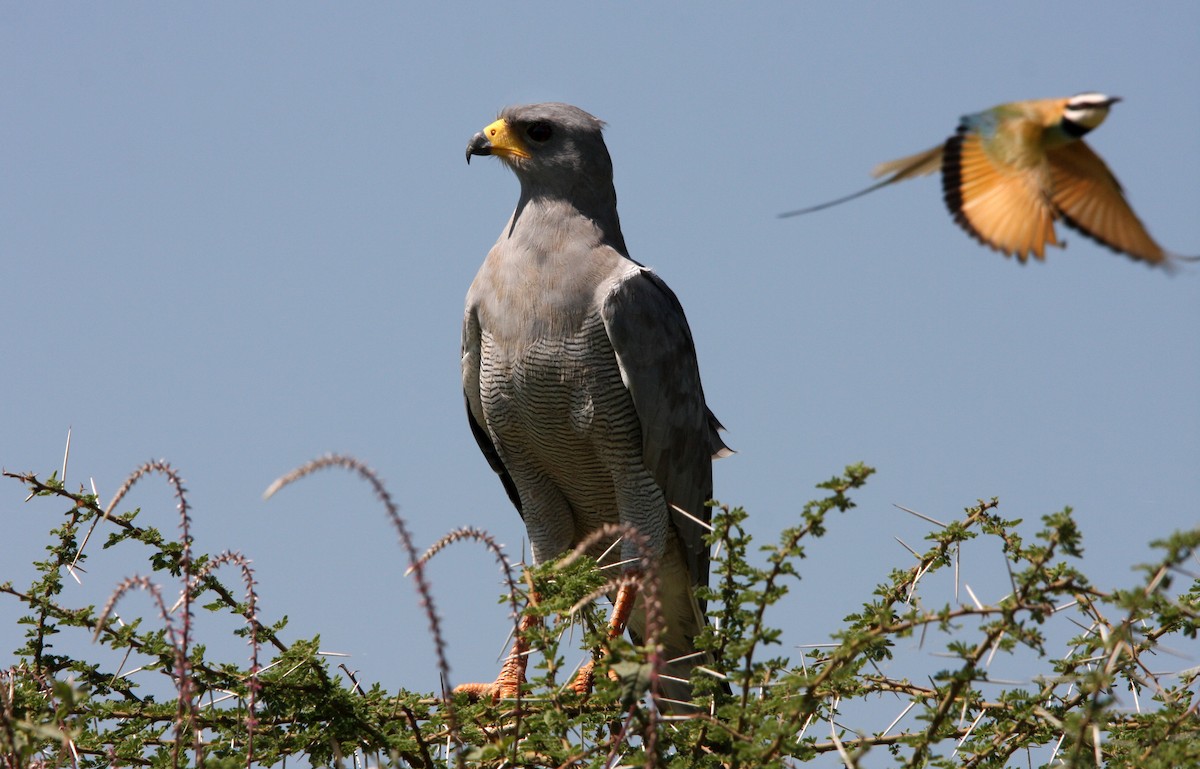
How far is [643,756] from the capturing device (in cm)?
291

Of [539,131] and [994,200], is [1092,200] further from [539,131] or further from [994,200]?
[539,131]

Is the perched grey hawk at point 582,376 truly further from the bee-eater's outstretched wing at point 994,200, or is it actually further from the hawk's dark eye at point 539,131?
the bee-eater's outstretched wing at point 994,200

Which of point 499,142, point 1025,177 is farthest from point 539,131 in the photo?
point 1025,177

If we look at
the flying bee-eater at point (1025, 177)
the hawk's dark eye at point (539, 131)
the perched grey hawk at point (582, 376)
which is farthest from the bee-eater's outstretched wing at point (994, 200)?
the hawk's dark eye at point (539, 131)

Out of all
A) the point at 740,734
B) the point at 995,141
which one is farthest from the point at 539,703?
the point at 995,141

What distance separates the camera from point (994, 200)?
2803 millimetres

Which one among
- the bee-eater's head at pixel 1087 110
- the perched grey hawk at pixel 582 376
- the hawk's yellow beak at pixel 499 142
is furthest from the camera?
the hawk's yellow beak at pixel 499 142

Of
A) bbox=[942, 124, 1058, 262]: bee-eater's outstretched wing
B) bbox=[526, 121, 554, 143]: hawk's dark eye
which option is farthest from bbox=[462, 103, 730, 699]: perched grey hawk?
bbox=[942, 124, 1058, 262]: bee-eater's outstretched wing

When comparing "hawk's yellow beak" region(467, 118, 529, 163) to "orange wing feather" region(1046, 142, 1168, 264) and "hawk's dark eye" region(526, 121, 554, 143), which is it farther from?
"orange wing feather" region(1046, 142, 1168, 264)

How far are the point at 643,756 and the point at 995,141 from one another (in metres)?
1.50

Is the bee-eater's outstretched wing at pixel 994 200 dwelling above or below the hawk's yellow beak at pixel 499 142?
below

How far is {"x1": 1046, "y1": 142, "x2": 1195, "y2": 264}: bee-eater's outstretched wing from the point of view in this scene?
2.72 meters

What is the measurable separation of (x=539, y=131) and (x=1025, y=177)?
3711 millimetres

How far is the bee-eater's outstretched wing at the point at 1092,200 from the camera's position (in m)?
2.72
